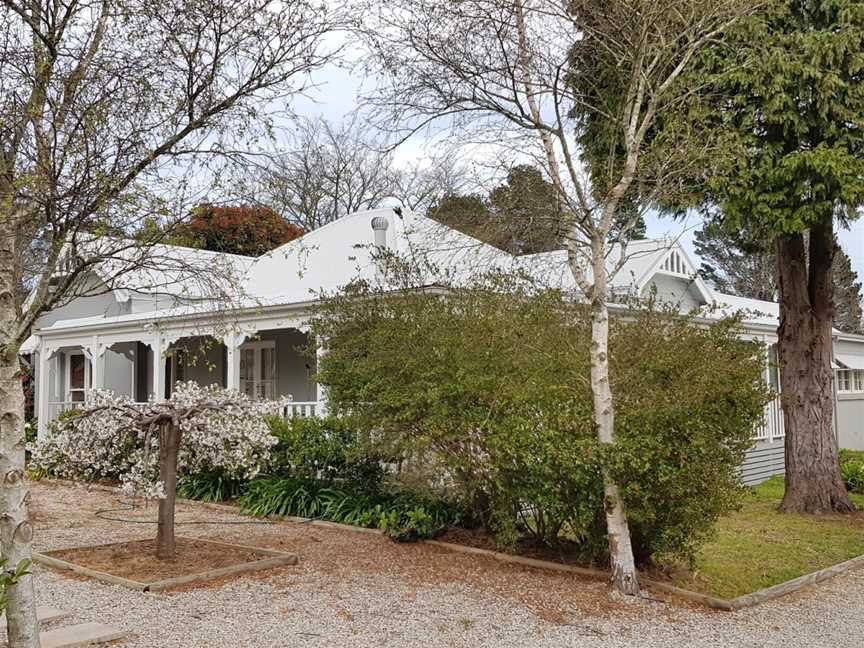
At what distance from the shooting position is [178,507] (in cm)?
1200

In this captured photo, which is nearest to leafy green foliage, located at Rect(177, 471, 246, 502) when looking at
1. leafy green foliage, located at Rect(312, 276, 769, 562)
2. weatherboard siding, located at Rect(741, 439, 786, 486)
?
leafy green foliage, located at Rect(312, 276, 769, 562)

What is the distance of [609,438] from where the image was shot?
22.0 ft

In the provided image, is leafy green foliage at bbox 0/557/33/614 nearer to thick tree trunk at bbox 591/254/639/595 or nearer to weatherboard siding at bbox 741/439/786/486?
thick tree trunk at bbox 591/254/639/595

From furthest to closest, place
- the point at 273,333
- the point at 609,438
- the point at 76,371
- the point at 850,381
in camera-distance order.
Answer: the point at 850,381 → the point at 76,371 → the point at 273,333 → the point at 609,438

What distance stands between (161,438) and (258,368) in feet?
30.7

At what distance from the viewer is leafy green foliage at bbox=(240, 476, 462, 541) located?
905cm

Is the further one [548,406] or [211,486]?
[211,486]

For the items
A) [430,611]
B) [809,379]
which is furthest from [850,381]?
[430,611]

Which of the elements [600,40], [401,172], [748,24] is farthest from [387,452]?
[401,172]

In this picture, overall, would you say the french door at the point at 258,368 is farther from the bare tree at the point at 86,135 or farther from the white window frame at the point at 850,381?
the white window frame at the point at 850,381

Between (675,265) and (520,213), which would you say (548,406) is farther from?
(675,265)

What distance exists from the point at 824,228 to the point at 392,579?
7.85 metres

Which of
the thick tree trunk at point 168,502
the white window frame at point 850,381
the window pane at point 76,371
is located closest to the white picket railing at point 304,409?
the thick tree trunk at point 168,502

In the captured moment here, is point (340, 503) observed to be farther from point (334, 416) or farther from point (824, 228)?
point (824, 228)
